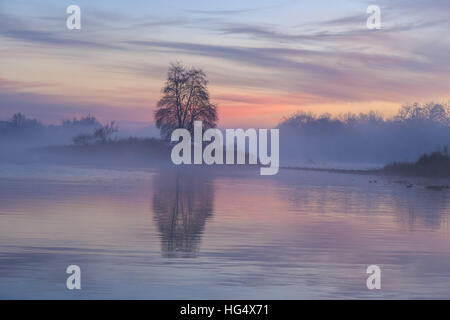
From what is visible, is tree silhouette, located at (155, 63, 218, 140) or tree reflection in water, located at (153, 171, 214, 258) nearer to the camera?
tree reflection in water, located at (153, 171, 214, 258)

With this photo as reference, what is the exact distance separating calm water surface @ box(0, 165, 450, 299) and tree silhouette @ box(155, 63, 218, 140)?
50516mm

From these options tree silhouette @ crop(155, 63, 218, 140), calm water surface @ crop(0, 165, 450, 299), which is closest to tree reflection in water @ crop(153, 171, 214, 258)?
calm water surface @ crop(0, 165, 450, 299)

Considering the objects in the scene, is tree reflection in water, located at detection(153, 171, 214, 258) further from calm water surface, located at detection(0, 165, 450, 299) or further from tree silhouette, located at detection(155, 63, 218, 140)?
tree silhouette, located at detection(155, 63, 218, 140)

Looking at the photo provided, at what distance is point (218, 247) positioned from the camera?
15.2 m

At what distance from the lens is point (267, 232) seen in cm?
1822

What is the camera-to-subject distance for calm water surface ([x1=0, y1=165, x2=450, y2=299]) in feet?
36.6

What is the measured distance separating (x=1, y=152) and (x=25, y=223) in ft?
287

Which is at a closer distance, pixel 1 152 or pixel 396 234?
pixel 396 234

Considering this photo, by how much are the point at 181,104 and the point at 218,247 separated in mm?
63951

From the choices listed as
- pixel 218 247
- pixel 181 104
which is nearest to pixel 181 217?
pixel 218 247

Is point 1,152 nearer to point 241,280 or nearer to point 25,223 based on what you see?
point 25,223

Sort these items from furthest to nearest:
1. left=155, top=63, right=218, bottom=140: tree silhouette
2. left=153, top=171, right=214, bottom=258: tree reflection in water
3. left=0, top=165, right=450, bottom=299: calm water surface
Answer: left=155, top=63, right=218, bottom=140: tree silhouette
left=153, top=171, right=214, bottom=258: tree reflection in water
left=0, top=165, right=450, bottom=299: calm water surface

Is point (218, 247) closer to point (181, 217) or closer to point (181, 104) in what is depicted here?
A: point (181, 217)
